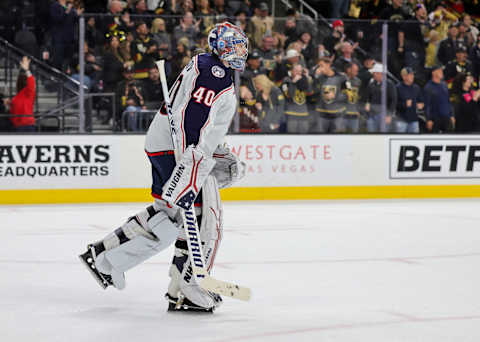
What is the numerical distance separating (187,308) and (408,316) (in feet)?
3.31

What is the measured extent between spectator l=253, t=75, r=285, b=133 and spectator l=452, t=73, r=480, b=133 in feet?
7.65

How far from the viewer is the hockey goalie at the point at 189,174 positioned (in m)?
3.82

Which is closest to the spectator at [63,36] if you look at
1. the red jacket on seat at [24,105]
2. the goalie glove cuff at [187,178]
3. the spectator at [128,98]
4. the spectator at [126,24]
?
the red jacket on seat at [24,105]

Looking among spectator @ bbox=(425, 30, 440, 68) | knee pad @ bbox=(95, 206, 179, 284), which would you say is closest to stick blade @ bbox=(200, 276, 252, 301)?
knee pad @ bbox=(95, 206, 179, 284)

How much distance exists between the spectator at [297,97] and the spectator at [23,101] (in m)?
2.92

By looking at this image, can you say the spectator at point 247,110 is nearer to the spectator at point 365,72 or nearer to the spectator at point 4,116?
the spectator at point 365,72

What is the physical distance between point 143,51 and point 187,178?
6350 millimetres

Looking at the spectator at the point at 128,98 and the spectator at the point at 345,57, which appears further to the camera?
the spectator at the point at 345,57

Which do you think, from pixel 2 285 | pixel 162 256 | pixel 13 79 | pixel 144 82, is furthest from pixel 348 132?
pixel 2 285

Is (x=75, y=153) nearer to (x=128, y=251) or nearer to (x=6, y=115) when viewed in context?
(x=6, y=115)

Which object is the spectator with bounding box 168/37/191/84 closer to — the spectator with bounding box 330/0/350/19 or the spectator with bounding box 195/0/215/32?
the spectator with bounding box 195/0/215/32

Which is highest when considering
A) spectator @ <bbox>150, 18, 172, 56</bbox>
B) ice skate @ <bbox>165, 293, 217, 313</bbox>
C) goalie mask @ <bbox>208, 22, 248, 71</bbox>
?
goalie mask @ <bbox>208, 22, 248, 71</bbox>

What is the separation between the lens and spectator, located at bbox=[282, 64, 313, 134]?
33.9 feet

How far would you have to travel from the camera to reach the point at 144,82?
990cm
